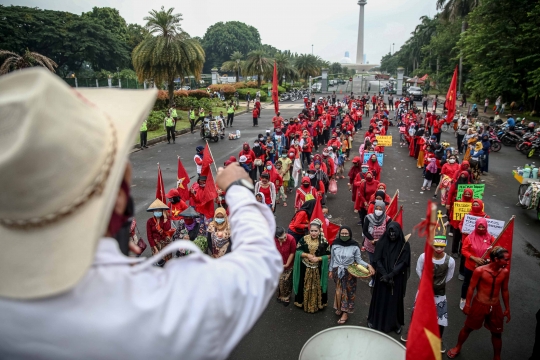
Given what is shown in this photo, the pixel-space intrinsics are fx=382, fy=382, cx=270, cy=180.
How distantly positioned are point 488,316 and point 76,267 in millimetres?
5011

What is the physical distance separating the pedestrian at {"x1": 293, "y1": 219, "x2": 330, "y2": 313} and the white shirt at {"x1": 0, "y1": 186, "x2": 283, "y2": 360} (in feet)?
15.5

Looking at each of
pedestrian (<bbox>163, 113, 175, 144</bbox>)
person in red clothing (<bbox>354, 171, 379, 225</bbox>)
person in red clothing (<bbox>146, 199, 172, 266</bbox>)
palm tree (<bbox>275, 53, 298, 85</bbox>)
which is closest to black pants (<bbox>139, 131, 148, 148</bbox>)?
pedestrian (<bbox>163, 113, 175, 144</bbox>)

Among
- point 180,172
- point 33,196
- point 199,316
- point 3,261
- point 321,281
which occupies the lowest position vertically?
point 321,281

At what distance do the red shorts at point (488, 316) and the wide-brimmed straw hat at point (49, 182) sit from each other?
192 inches

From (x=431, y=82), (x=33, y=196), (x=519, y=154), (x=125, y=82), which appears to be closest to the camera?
(x=33, y=196)

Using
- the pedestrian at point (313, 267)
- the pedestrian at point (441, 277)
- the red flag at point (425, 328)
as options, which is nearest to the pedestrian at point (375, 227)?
the pedestrian at point (313, 267)

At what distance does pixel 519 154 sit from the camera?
16.8 metres

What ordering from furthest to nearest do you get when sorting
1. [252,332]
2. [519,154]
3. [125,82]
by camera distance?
1. [125,82]
2. [519,154]
3. [252,332]

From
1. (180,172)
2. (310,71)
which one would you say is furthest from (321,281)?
(310,71)

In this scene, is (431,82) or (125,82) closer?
(125,82)

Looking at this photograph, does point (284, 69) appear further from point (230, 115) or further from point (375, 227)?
point (375, 227)

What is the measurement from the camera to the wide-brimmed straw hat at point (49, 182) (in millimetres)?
777

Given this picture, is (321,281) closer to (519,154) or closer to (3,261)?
(3,261)

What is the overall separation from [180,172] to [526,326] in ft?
22.4
